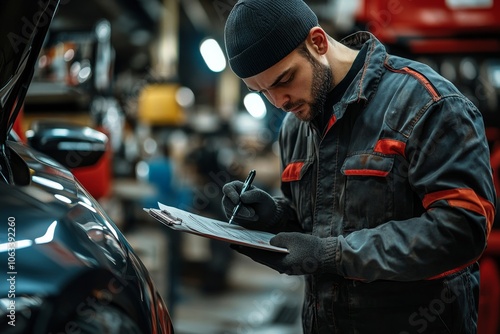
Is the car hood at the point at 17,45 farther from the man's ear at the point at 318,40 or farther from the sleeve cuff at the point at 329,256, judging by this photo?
the sleeve cuff at the point at 329,256

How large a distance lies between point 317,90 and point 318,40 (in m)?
0.14

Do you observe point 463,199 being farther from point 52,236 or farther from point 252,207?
point 52,236

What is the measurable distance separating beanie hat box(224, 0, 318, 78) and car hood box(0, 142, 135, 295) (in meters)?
0.56

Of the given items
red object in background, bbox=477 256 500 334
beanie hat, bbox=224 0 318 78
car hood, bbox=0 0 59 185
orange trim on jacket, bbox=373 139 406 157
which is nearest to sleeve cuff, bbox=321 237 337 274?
orange trim on jacket, bbox=373 139 406 157

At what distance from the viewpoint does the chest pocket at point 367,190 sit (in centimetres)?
169

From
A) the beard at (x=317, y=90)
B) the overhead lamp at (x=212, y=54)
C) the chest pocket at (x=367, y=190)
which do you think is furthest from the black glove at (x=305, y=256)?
the overhead lamp at (x=212, y=54)

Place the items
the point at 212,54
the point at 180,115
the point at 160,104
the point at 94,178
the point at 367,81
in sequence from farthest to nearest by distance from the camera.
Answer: the point at 180,115, the point at 160,104, the point at 212,54, the point at 94,178, the point at 367,81

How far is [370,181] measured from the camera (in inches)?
67.6

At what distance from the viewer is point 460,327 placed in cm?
177

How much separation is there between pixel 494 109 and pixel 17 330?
3837mm

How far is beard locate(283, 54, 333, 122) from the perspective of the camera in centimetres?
178

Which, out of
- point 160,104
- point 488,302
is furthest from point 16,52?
point 160,104

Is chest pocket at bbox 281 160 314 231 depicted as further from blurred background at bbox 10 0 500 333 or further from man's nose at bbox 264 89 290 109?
blurred background at bbox 10 0 500 333

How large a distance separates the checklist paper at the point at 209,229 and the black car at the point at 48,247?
0.50ft
